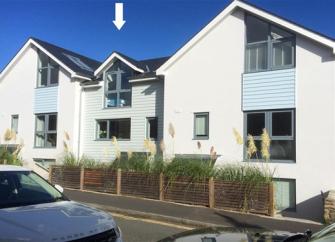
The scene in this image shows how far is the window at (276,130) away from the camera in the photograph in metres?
14.5

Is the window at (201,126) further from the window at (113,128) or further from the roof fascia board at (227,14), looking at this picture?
the window at (113,128)

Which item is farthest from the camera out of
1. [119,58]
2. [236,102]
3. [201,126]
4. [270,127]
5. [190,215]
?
[119,58]

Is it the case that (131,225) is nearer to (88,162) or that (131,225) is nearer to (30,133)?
(88,162)

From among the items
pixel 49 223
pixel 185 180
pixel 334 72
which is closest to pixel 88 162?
pixel 185 180

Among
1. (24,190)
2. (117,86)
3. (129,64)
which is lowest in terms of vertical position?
(24,190)

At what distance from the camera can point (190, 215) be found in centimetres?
1185

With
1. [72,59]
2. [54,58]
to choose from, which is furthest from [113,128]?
[72,59]

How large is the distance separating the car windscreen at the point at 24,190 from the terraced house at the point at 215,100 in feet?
30.6

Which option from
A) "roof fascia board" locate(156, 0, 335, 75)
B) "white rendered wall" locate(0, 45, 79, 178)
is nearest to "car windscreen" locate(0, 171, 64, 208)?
"roof fascia board" locate(156, 0, 335, 75)

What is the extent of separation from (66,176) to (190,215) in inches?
310

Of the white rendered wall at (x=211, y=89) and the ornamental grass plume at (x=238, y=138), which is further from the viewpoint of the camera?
the white rendered wall at (x=211, y=89)

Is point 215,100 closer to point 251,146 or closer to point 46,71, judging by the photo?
point 251,146

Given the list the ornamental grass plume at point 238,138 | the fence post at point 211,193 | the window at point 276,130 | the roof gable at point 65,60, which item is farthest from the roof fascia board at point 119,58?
the fence post at point 211,193

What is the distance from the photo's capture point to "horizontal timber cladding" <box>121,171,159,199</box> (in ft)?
48.9
